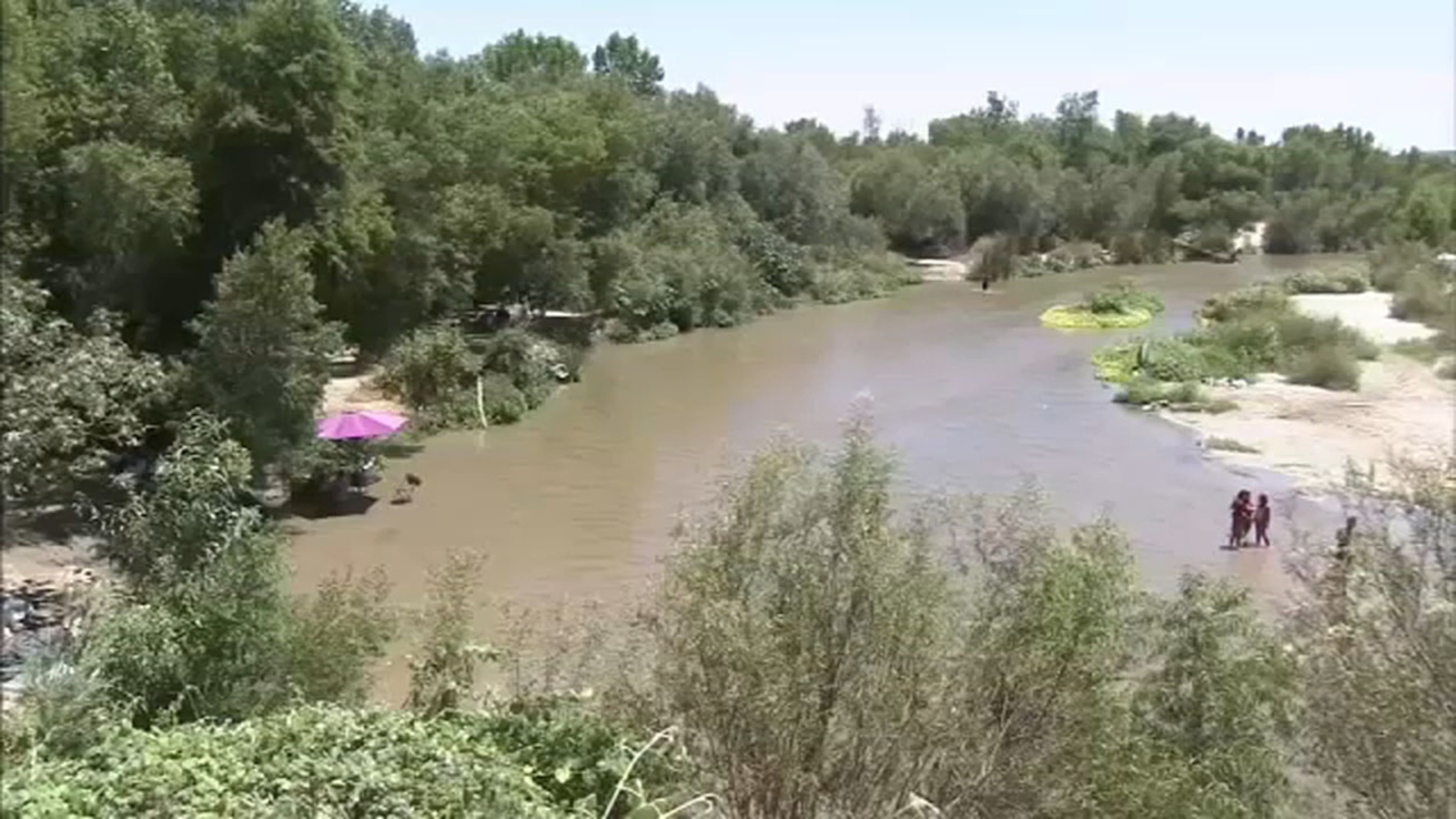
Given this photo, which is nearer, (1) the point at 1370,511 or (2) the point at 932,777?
(2) the point at 932,777

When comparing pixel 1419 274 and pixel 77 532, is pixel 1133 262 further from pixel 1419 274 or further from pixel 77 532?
pixel 77 532

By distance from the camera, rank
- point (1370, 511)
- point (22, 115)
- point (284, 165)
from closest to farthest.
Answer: point (1370, 511), point (22, 115), point (284, 165)

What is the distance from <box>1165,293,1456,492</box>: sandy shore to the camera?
29.9 meters

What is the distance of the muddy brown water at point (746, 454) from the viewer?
72.6 ft

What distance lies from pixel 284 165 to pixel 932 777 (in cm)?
1870

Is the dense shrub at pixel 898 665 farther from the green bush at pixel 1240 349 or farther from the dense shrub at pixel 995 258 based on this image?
the dense shrub at pixel 995 258

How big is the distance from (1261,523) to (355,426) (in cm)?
1530

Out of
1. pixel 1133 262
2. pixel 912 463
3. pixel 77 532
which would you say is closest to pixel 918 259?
pixel 1133 262

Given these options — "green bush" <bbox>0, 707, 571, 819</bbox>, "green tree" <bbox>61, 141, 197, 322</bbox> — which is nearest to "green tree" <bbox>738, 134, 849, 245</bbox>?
"green tree" <bbox>61, 141, 197, 322</bbox>

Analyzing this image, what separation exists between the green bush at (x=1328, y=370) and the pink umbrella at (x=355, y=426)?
1063 inches

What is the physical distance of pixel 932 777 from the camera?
363 inches

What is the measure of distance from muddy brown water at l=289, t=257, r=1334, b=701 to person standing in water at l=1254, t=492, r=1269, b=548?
44 cm

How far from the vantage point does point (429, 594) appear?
15578 mm

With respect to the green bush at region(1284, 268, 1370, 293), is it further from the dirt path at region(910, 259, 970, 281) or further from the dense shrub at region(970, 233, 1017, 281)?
the dirt path at region(910, 259, 970, 281)
